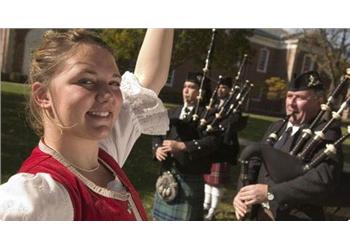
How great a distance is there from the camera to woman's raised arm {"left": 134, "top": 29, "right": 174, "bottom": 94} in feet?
3.42

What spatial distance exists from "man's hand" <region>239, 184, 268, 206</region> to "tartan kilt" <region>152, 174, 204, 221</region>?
0.75 meters

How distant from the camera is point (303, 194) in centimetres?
170

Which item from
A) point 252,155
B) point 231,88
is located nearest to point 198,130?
point 231,88

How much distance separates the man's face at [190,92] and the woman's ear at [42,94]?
5.60 ft

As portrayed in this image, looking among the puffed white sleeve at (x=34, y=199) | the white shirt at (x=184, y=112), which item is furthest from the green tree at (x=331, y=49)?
the puffed white sleeve at (x=34, y=199)

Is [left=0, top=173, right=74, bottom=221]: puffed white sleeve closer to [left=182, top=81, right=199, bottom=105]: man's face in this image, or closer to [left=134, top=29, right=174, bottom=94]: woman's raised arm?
[left=134, top=29, right=174, bottom=94]: woman's raised arm

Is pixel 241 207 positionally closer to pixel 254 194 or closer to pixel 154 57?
pixel 254 194

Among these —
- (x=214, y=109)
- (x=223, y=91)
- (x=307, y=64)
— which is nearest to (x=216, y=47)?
(x=223, y=91)

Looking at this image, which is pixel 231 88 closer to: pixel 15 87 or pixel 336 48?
pixel 336 48

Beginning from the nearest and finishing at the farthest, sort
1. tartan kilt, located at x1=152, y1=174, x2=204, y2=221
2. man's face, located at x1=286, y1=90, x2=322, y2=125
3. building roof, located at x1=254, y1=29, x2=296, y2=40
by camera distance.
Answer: man's face, located at x1=286, y1=90, x2=322, y2=125 → building roof, located at x1=254, y1=29, x2=296, y2=40 → tartan kilt, located at x1=152, y1=174, x2=204, y2=221

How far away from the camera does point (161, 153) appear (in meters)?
2.58

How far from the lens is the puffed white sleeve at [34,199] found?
2.09ft

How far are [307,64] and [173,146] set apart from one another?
3.16ft

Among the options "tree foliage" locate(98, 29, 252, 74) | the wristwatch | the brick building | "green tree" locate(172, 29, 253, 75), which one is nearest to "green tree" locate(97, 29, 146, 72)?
"tree foliage" locate(98, 29, 252, 74)
